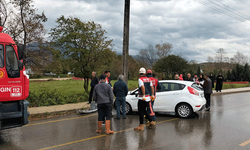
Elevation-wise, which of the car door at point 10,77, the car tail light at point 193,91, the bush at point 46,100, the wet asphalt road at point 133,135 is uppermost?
the car door at point 10,77

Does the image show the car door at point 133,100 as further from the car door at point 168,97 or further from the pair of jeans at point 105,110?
the pair of jeans at point 105,110

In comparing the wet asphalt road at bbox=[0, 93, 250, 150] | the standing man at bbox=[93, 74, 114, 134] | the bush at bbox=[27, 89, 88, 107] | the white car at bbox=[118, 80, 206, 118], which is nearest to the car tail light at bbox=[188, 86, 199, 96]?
the white car at bbox=[118, 80, 206, 118]

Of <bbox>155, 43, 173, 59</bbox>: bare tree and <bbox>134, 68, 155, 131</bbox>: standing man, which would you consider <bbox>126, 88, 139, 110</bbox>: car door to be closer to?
<bbox>134, 68, 155, 131</bbox>: standing man

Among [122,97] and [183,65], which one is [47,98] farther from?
[183,65]

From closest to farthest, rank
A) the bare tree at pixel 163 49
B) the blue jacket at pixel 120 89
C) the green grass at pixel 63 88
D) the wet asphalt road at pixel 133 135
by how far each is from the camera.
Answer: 1. the wet asphalt road at pixel 133 135
2. the blue jacket at pixel 120 89
3. the green grass at pixel 63 88
4. the bare tree at pixel 163 49

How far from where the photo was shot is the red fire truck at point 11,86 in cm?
568

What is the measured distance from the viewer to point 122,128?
726 centimetres

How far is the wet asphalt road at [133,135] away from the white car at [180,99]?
1.42ft

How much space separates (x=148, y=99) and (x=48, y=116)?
5004 mm

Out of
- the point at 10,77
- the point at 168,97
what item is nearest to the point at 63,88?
the point at 168,97

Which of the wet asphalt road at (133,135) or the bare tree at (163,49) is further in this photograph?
the bare tree at (163,49)

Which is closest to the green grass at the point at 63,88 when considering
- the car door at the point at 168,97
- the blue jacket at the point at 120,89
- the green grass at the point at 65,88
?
the green grass at the point at 65,88

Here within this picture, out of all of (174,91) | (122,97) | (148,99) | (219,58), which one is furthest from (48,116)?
(219,58)

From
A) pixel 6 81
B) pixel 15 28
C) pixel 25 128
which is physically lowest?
pixel 25 128
